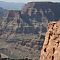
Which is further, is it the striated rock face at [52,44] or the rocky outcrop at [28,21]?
the rocky outcrop at [28,21]

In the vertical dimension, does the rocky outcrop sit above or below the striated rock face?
below

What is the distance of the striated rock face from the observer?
13.3m

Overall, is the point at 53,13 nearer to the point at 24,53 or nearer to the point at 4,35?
the point at 4,35

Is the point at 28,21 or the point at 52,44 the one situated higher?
the point at 52,44

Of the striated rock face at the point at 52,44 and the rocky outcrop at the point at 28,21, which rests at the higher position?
the striated rock face at the point at 52,44

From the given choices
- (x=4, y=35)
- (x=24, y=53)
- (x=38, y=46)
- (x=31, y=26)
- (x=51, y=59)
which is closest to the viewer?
(x=51, y=59)

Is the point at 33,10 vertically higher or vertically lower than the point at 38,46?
higher

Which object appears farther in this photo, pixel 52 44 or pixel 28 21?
pixel 28 21

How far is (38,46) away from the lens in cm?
8894

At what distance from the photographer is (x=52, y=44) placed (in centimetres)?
1417

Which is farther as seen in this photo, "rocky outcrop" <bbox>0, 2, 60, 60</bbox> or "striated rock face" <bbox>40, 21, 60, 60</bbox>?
"rocky outcrop" <bbox>0, 2, 60, 60</bbox>

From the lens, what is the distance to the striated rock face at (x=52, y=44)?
43.6ft

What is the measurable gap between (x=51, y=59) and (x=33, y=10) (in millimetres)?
127631

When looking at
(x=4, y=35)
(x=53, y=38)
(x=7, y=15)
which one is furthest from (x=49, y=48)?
(x=7, y=15)
